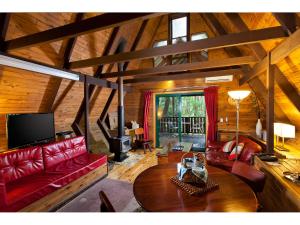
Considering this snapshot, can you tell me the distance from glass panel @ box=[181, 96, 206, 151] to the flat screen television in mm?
4227

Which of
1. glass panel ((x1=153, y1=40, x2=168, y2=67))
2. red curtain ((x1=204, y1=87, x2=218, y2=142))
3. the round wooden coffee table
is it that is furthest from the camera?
glass panel ((x1=153, y1=40, x2=168, y2=67))

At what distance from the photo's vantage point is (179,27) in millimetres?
5348

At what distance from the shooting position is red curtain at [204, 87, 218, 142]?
5055mm

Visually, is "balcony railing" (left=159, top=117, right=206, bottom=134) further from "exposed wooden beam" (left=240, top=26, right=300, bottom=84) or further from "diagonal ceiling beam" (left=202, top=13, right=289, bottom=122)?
"exposed wooden beam" (left=240, top=26, right=300, bottom=84)

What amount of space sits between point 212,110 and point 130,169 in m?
3.06

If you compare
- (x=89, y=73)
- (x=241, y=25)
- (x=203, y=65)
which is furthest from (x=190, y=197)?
(x=89, y=73)

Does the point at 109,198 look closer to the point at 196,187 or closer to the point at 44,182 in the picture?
the point at 44,182

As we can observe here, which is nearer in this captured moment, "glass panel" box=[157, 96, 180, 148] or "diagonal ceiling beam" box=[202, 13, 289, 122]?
"diagonal ceiling beam" box=[202, 13, 289, 122]

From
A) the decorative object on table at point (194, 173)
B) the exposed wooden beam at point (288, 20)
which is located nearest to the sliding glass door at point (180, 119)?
the exposed wooden beam at point (288, 20)

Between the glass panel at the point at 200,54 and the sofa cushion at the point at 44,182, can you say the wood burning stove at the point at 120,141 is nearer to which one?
the sofa cushion at the point at 44,182

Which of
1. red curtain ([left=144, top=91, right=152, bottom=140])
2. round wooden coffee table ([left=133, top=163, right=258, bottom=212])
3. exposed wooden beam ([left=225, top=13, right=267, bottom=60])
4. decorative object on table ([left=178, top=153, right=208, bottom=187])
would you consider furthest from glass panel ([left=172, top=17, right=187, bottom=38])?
round wooden coffee table ([left=133, top=163, right=258, bottom=212])

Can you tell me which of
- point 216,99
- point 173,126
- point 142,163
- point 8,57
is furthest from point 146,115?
point 8,57
